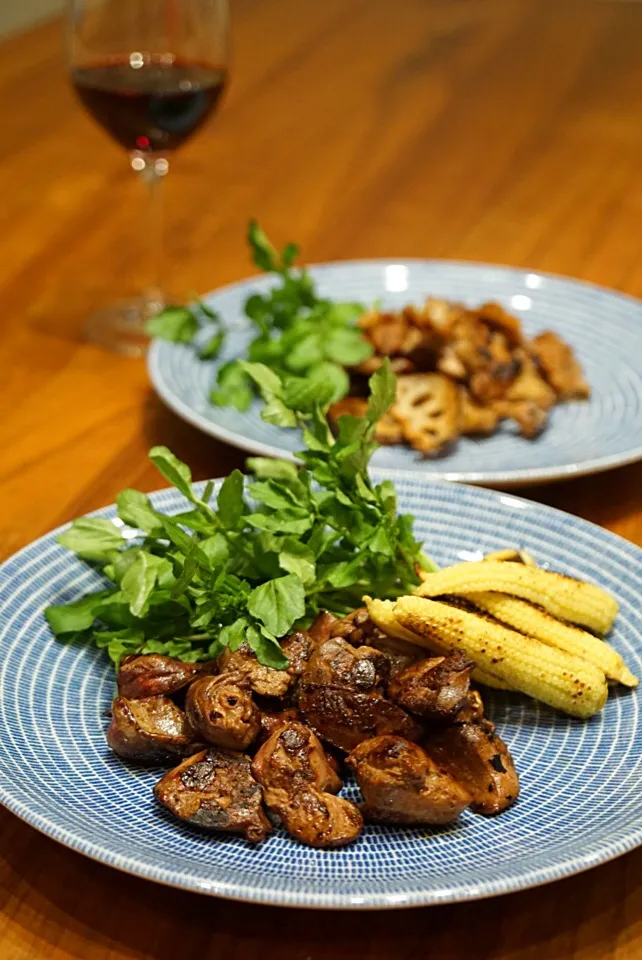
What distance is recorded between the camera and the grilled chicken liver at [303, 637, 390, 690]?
111 cm

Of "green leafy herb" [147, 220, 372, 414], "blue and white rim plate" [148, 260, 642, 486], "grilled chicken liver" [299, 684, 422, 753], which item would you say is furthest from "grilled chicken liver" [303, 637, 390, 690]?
"green leafy herb" [147, 220, 372, 414]

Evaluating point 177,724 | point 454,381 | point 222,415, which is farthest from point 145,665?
point 454,381

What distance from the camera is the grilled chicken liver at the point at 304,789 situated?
39.7 inches

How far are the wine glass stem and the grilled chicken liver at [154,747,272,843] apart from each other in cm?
125

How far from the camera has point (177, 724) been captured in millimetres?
1118

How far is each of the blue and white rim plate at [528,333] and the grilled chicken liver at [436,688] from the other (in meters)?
0.44

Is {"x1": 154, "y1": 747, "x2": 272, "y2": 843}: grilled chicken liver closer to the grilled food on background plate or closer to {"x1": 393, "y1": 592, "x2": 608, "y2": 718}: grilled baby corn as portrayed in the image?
{"x1": 393, "y1": 592, "x2": 608, "y2": 718}: grilled baby corn

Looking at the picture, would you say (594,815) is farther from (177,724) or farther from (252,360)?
(252,360)

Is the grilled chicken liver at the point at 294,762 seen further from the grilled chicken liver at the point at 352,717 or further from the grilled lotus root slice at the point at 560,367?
the grilled lotus root slice at the point at 560,367

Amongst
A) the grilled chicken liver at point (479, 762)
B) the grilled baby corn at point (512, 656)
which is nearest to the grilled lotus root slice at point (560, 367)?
the grilled baby corn at point (512, 656)

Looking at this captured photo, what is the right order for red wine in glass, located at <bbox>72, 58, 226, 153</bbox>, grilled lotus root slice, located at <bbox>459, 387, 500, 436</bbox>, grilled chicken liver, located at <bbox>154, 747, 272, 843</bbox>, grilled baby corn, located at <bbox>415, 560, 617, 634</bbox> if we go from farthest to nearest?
red wine in glass, located at <bbox>72, 58, 226, 153</bbox>, grilled lotus root slice, located at <bbox>459, 387, 500, 436</bbox>, grilled baby corn, located at <bbox>415, 560, 617, 634</bbox>, grilled chicken liver, located at <bbox>154, 747, 272, 843</bbox>

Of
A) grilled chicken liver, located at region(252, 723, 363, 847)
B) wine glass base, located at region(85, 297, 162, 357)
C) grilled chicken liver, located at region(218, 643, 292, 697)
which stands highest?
grilled chicken liver, located at region(218, 643, 292, 697)

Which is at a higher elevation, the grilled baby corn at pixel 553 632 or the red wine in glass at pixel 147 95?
the red wine in glass at pixel 147 95

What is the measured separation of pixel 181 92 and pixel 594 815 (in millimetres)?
1335
